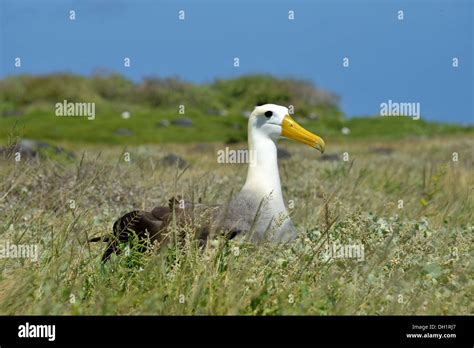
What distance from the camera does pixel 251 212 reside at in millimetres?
5930

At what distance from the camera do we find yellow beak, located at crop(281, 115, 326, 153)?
6.65 meters

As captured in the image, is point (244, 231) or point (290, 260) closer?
point (290, 260)

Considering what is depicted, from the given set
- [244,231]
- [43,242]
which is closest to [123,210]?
[43,242]

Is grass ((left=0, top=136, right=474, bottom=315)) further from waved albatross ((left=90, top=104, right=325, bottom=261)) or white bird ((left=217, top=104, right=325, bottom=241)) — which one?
white bird ((left=217, top=104, right=325, bottom=241))

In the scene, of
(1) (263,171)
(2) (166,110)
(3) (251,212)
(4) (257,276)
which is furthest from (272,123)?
(2) (166,110)

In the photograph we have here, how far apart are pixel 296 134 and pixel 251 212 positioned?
1.08 m

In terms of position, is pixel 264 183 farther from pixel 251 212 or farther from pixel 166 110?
pixel 166 110

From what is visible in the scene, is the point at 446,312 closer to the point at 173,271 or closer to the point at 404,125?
the point at 173,271

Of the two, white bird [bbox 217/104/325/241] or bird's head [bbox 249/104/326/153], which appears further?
bird's head [bbox 249/104/326/153]

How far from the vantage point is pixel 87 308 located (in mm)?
4484

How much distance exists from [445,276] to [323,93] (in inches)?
2664

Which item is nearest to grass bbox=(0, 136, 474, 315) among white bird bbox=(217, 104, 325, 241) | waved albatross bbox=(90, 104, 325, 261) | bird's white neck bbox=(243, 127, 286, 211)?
waved albatross bbox=(90, 104, 325, 261)
